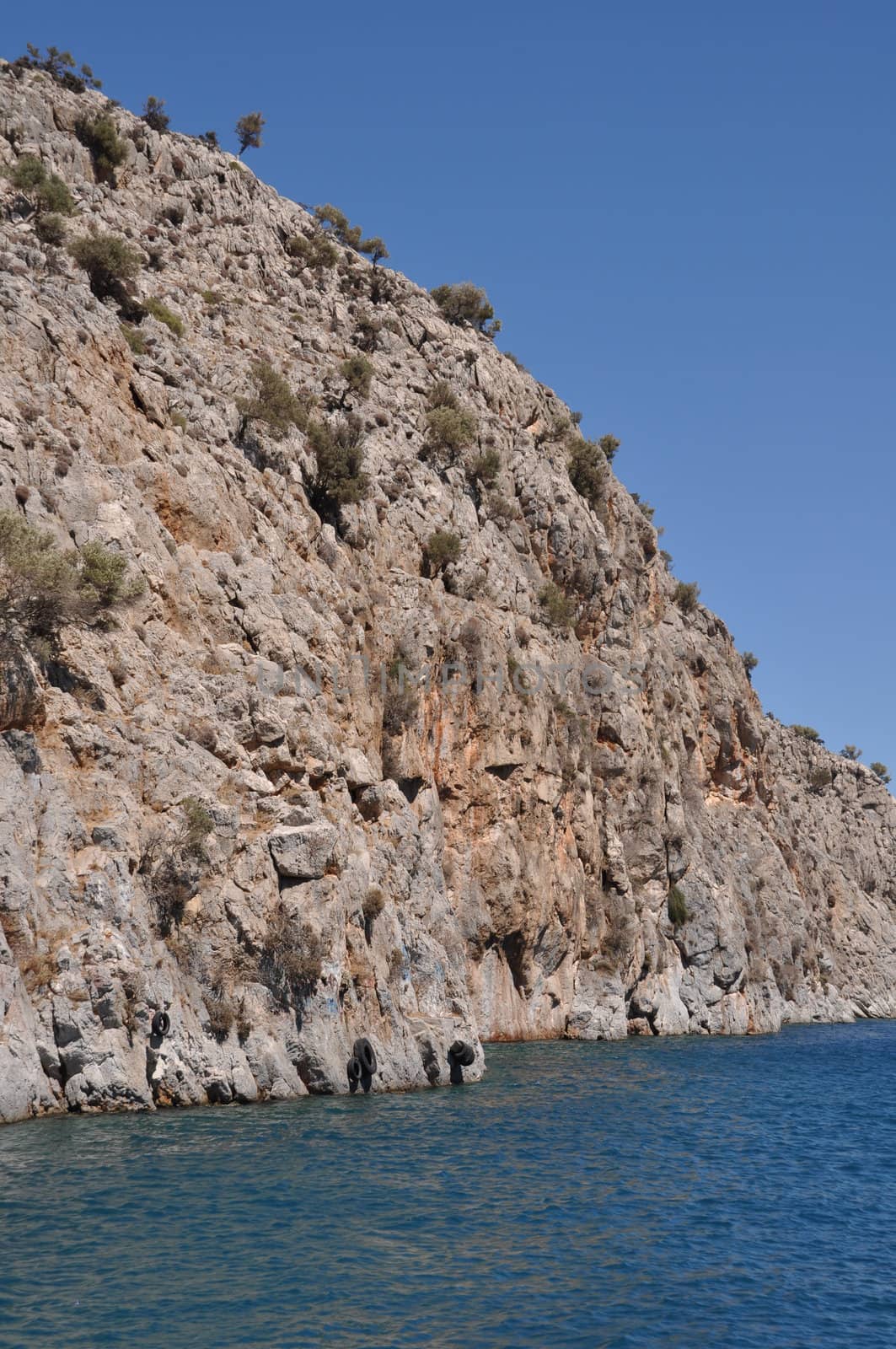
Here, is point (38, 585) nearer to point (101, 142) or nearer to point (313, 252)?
point (101, 142)

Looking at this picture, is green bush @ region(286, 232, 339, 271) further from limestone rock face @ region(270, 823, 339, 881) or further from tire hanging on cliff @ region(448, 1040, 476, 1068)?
tire hanging on cliff @ region(448, 1040, 476, 1068)

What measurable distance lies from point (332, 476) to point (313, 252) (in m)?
19.7

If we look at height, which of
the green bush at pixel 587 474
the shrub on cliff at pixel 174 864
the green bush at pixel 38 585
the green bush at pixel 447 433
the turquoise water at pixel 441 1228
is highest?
the green bush at pixel 587 474

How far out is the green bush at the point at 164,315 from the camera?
44094mm

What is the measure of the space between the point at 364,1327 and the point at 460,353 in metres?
54.1

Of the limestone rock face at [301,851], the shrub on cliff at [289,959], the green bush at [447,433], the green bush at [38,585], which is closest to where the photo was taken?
the green bush at [38,585]

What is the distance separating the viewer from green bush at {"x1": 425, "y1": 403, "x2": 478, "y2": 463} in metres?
53.8

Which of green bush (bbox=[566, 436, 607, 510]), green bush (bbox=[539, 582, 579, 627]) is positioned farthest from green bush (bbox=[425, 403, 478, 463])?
green bush (bbox=[566, 436, 607, 510])

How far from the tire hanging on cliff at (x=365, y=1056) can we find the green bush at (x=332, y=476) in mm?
22231

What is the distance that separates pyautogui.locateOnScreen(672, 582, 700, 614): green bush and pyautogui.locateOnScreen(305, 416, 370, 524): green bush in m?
39.4

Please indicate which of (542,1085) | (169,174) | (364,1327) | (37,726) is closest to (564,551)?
(169,174)

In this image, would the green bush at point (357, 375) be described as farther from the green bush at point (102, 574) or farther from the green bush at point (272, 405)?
the green bush at point (102, 574)

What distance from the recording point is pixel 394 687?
4303 cm

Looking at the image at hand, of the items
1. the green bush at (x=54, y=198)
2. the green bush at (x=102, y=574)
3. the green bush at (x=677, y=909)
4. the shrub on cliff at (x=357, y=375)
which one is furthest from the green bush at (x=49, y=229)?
the green bush at (x=677, y=909)
